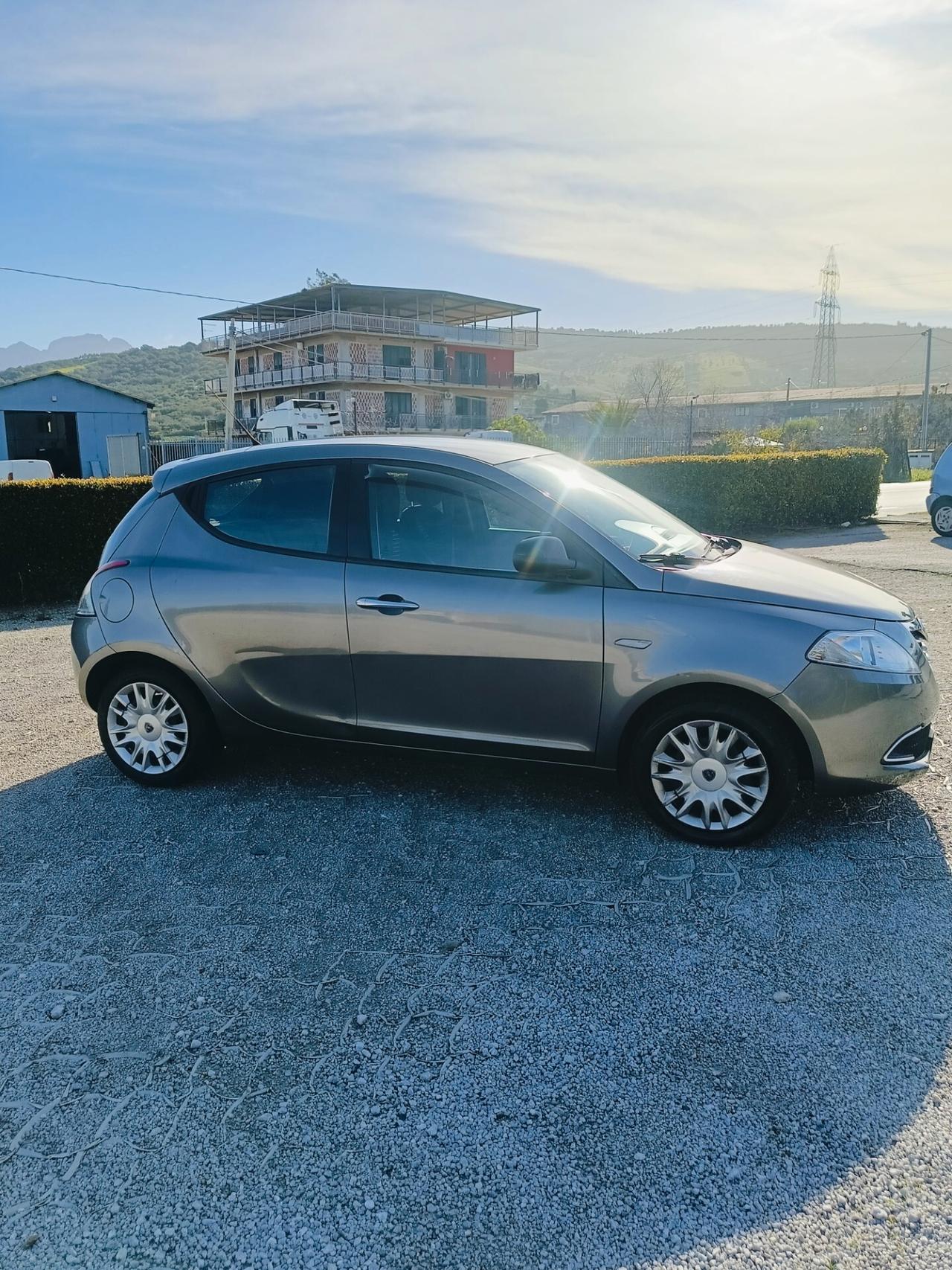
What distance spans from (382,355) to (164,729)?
52484 mm

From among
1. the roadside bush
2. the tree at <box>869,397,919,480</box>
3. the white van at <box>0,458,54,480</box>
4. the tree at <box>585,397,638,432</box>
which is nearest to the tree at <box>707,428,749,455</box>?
the tree at <box>869,397,919,480</box>

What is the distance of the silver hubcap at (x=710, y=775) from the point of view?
3.61 m

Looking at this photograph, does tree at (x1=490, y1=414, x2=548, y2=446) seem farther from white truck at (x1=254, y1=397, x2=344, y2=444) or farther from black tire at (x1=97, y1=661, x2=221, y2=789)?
black tire at (x1=97, y1=661, x2=221, y2=789)

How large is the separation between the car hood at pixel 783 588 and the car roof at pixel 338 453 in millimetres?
1029

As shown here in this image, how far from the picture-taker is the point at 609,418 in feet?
172

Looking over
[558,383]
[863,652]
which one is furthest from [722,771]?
[558,383]

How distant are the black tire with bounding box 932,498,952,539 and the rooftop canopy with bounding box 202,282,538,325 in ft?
143

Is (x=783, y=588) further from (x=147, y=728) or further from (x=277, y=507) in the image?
(x=147, y=728)

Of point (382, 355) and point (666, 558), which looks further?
point (382, 355)

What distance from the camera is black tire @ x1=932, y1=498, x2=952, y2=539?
47.5ft

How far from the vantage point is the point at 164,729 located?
4391 millimetres

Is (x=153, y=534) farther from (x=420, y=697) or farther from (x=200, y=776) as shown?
(x=420, y=697)

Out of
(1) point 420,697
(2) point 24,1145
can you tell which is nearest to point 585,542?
(1) point 420,697

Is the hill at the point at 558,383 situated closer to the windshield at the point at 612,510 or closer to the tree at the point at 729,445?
the tree at the point at 729,445
